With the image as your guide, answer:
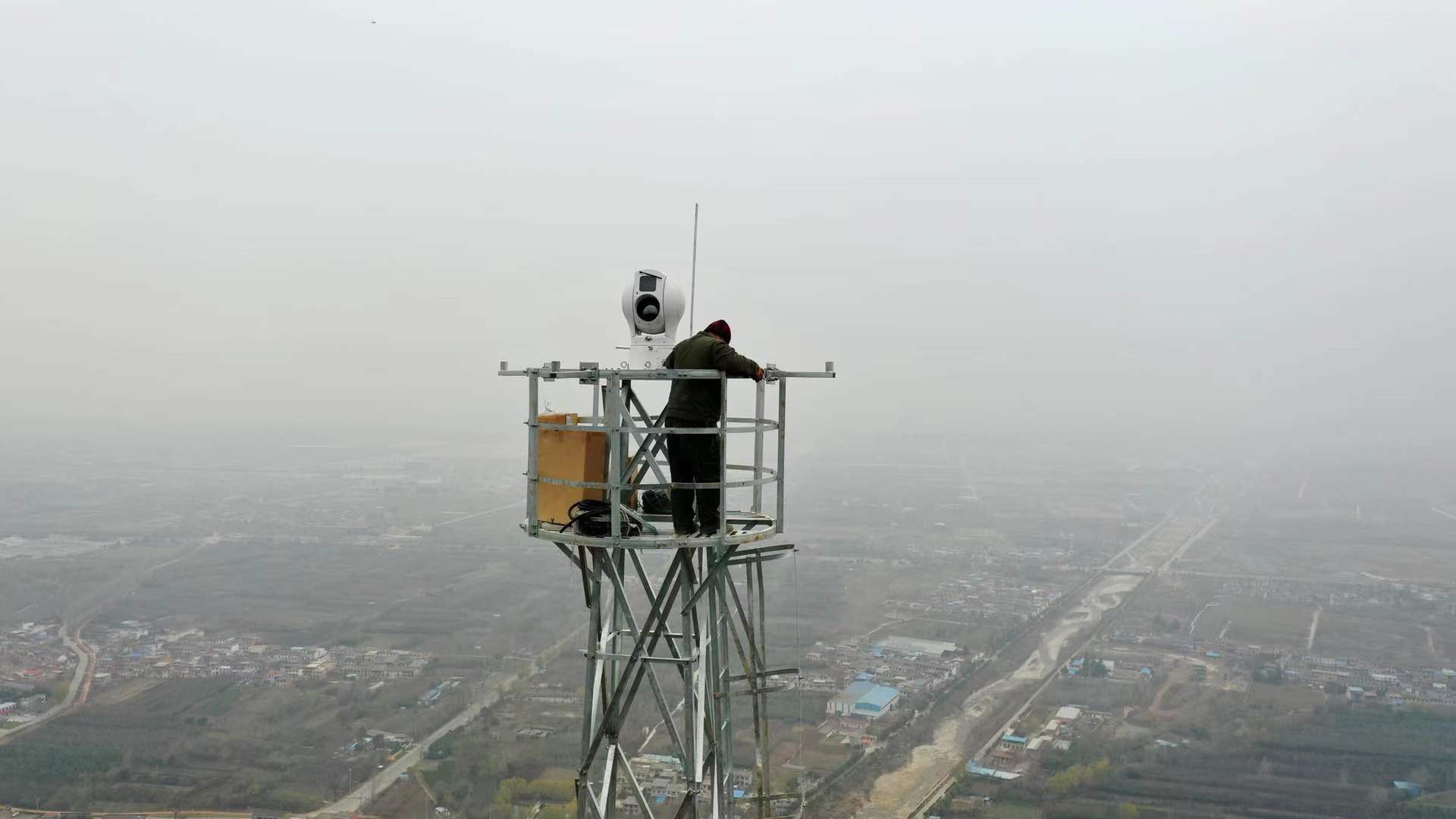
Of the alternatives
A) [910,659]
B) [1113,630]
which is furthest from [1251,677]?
[910,659]

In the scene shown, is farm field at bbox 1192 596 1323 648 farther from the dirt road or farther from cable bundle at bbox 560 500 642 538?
cable bundle at bbox 560 500 642 538

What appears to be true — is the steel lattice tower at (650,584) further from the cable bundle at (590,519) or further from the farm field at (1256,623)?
the farm field at (1256,623)

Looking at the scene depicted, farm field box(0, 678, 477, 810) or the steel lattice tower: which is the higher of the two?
the steel lattice tower

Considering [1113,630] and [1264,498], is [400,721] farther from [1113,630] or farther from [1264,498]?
[1264,498]

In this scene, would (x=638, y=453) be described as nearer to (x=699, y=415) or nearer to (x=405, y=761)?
(x=699, y=415)

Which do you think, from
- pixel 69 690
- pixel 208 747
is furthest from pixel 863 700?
pixel 69 690

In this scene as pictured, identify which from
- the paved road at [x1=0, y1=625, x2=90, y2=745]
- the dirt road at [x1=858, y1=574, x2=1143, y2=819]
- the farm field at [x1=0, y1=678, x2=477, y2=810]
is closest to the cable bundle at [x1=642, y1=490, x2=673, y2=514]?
the dirt road at [x1=858, y1=574, x2=1143, y2=819]
